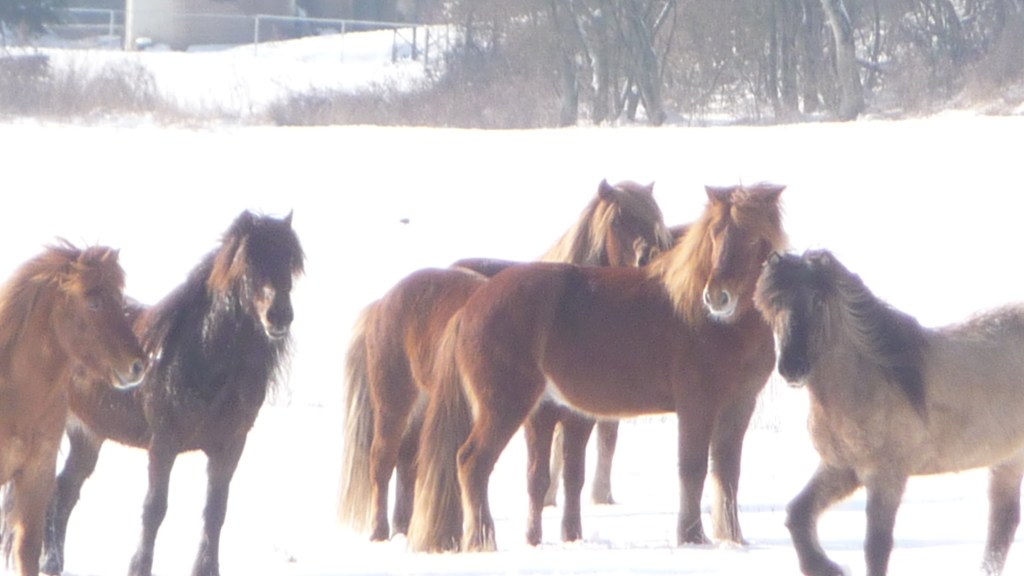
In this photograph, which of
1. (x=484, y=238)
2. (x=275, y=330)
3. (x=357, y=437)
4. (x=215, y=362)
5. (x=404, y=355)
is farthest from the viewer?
(x=484, y=238)

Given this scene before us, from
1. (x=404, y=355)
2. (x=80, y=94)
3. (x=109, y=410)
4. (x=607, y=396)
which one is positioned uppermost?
(x=80, y=94)

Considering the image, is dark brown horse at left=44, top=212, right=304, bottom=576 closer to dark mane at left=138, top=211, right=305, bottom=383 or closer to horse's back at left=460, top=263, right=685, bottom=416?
dark mane at left=138, top=211, right=305, bottom=383

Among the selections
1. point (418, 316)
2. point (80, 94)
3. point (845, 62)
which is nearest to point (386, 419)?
point (418, 316)

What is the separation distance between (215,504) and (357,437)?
1.81 m

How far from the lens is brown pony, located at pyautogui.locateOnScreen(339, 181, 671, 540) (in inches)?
317

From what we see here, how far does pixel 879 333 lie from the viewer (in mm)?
5715

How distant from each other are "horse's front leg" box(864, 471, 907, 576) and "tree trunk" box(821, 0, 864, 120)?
923 inches

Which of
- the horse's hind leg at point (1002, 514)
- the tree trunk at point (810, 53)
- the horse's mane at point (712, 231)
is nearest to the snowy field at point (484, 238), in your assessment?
the horse's hind leg at point (1002, 514)

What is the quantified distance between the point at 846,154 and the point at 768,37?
10.2 meters

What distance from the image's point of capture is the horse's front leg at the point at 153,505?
6648 millimetres

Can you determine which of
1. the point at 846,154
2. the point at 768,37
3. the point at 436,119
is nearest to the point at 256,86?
the point at 436,119

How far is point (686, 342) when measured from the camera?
23.7 feet

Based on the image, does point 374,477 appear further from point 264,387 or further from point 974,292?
point 974,292

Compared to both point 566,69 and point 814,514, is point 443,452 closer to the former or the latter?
point 814,514
